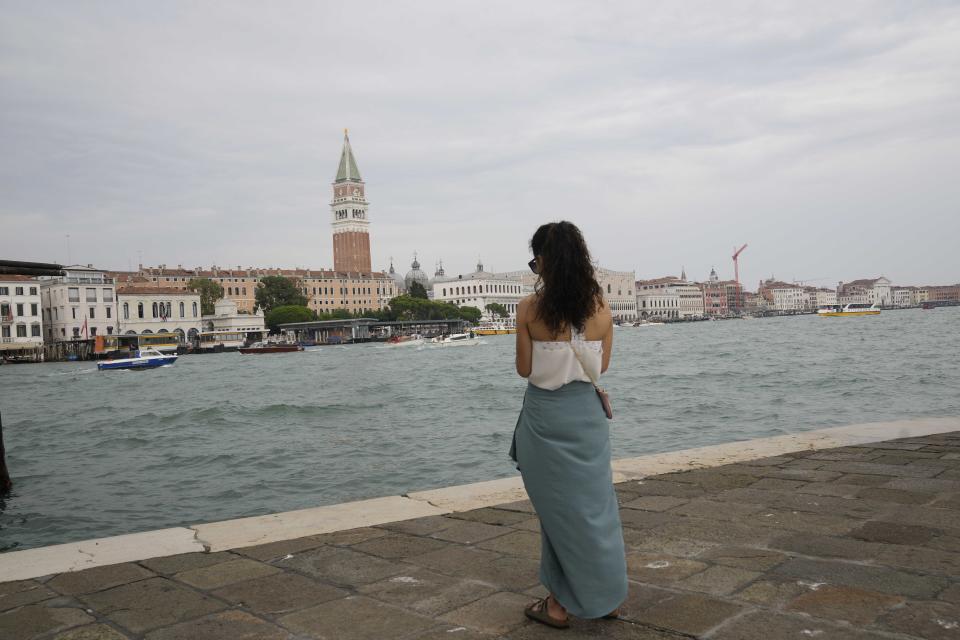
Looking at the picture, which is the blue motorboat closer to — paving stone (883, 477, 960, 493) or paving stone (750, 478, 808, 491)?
paving stone (750, 478, 808, 491)

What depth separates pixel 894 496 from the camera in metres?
4.12

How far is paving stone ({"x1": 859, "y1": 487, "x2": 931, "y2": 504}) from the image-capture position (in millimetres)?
4023

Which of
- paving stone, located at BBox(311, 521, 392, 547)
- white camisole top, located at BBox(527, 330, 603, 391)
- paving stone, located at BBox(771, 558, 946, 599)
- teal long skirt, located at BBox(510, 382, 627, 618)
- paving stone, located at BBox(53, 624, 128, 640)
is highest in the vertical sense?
white camisole top, located at BBox(527, 330, 603, 391)

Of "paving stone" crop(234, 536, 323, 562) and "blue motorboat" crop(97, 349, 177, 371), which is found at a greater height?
"paving stone" crop(234, 536, 323, 562)

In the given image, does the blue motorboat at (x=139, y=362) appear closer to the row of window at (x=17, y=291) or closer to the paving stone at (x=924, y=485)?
the row of window at (x=17, y=291)

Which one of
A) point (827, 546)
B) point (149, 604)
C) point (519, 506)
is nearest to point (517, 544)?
point (519, 506)

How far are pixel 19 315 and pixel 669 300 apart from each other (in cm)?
12510

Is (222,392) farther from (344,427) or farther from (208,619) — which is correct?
(208,619)

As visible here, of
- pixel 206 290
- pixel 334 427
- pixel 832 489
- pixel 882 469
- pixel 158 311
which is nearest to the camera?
pixel 832 489

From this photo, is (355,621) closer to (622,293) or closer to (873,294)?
(622,293)

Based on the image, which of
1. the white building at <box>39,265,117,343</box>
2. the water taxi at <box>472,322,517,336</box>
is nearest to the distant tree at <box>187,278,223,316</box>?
the white building at <box>39,265,117,343</box>

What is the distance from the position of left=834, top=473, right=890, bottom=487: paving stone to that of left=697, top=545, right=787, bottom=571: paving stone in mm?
1551

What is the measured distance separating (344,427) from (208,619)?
43.5 feet

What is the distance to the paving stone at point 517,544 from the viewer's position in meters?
3.48
